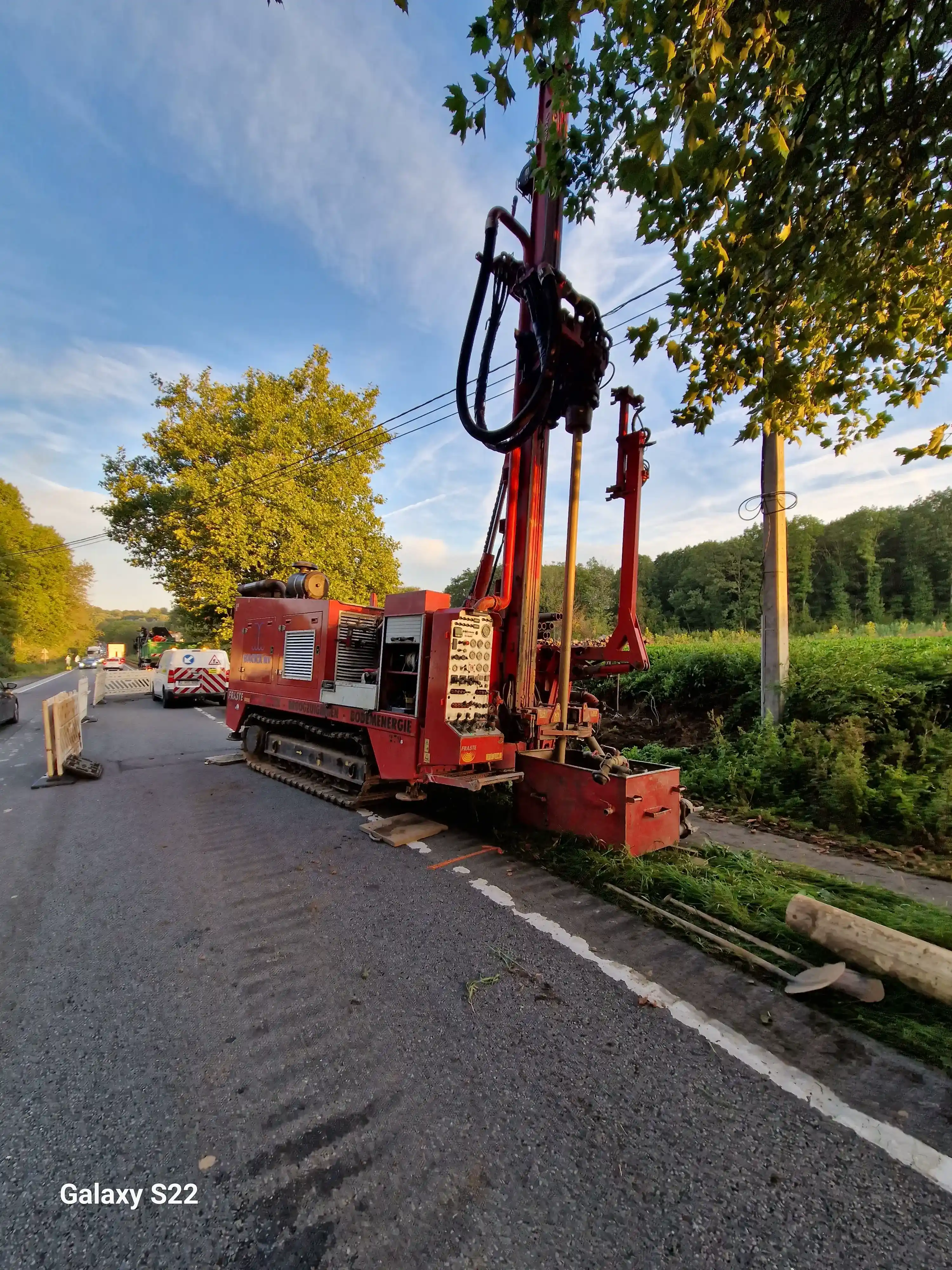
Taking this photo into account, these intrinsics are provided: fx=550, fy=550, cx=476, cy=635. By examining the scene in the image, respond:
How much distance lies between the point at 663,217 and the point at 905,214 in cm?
168

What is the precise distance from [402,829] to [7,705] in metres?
12.4

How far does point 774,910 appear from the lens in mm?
3648

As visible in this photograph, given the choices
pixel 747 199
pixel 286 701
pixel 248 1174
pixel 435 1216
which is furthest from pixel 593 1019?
pixel 286 701

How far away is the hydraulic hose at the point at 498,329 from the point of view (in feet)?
15.7

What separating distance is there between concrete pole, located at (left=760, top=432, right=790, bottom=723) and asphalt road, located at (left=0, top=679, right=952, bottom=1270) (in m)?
4.76

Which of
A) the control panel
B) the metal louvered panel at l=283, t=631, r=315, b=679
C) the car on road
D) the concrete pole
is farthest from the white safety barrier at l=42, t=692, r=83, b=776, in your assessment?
the concrete pole

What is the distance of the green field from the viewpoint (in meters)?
5.33

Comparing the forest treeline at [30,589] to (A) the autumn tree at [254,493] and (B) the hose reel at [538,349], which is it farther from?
(B) the hose reel at [538,349]

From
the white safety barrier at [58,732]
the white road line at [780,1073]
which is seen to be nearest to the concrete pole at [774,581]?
the white road line at [780,1073]

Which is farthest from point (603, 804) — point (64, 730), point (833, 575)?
point (833, 575)

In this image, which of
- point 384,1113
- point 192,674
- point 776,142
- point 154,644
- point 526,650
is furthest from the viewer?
point 154,644

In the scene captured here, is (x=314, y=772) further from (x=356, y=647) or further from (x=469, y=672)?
(x=469, y=672)

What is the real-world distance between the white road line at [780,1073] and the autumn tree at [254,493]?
17.2 meters

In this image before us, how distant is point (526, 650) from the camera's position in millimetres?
5359
